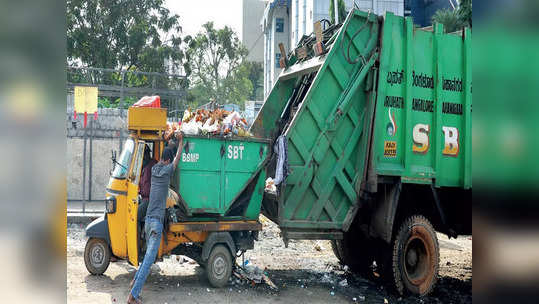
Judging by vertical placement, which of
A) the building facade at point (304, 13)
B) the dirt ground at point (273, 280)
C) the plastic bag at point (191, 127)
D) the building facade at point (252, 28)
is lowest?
the dirt ground at point (273, 280)

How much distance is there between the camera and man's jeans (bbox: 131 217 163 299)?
5066 mm

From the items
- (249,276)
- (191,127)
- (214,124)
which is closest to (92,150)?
(191,127)

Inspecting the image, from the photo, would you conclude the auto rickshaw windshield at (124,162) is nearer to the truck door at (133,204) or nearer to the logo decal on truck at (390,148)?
the truck door at (133,204)

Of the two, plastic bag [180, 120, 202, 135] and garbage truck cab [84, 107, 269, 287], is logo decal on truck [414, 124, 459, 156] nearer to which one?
garbage truck cab [84, 107, 269, 287]

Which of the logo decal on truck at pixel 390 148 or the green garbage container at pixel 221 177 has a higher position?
the logo decal on truck at pixel 390 148

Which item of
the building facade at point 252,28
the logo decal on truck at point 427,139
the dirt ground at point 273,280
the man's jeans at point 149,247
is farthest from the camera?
the building facade at point 252,28

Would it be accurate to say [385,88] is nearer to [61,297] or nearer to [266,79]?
[61,297]

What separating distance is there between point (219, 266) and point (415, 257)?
2.81m

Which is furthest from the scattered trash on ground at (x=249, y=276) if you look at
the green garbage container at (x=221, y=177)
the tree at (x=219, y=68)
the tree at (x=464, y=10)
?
the tree at (x=219, y=68)

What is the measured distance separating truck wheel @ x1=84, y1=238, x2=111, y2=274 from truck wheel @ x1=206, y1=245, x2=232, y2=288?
1.43 meters

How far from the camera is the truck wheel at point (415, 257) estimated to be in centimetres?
611

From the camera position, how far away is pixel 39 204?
106cm

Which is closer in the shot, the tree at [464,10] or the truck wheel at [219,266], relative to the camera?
the truck wheel at [219,266]

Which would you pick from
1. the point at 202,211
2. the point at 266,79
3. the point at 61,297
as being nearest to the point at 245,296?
the point at 202,211
